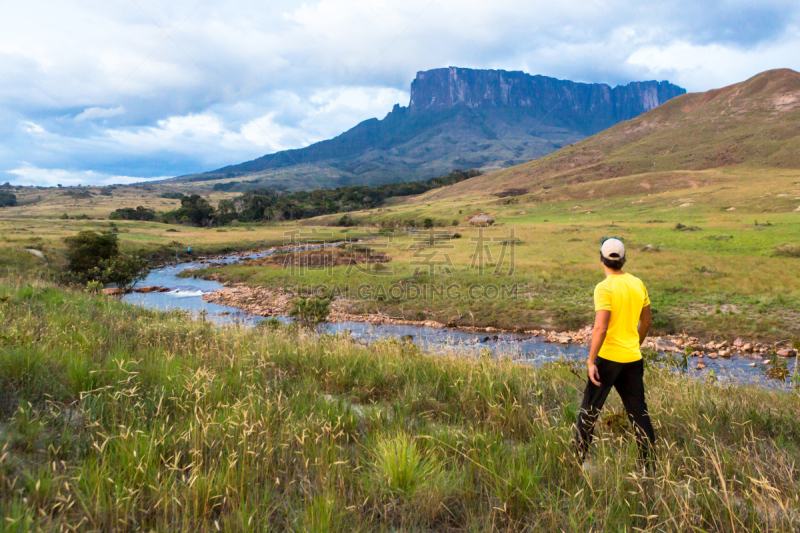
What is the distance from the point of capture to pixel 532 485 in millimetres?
3006

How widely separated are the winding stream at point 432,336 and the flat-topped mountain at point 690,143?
84386 millimetres

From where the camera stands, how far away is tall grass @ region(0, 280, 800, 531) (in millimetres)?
2521

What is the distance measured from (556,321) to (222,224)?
92.9 meters

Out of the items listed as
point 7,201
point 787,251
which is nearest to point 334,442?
point 787,251

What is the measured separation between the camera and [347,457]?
126 inches

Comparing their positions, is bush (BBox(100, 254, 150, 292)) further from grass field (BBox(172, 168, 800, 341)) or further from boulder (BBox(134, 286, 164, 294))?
grass field (BBox(172, 168, 800, 341))

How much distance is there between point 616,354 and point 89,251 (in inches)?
1378

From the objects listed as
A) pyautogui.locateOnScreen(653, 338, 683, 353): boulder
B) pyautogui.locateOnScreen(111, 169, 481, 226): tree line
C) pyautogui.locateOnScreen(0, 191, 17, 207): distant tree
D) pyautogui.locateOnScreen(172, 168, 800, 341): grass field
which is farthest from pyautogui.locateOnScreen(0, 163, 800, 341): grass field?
pyautogui.locateOnScreen(0, 191, 17, 207): distant tree

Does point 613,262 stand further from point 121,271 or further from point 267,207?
point 267,207

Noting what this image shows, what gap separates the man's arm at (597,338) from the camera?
12.4 ft

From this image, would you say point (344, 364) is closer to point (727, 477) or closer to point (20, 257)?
point (727, 477)

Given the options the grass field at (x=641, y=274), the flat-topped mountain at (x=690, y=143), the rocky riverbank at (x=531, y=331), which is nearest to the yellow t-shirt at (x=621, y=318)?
the rocky riverbank at (x=531, y=331)

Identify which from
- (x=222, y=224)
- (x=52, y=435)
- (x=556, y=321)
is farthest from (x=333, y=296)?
(x=222, y=224)

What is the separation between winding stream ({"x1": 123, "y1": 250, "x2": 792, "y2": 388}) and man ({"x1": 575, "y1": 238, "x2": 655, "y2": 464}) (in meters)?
3.53
